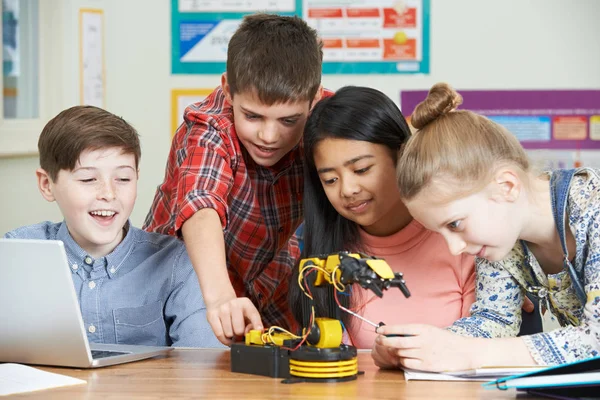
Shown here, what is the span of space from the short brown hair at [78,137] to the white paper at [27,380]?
50cm

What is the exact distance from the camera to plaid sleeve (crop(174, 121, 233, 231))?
158cm

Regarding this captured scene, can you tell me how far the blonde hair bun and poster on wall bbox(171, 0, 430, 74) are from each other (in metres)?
1.48

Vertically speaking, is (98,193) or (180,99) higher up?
(180,99)

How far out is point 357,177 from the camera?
156 centimetres

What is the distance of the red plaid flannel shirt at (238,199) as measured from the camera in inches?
65.1

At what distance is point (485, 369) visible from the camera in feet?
3.83

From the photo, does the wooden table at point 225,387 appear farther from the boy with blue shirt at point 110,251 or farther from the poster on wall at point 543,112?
the poster on wall at point 543,112

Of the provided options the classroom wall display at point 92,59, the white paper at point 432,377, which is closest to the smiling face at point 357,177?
the white paper at point 432,377

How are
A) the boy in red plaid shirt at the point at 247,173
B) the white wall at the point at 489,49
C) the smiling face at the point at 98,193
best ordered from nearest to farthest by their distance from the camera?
the boy in red plaid shirt at the point at 247,173, the smiling face at the point at 98,193, the white wall at the point at 489,49

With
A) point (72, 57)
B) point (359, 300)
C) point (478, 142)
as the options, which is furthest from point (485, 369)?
point (72, 57)

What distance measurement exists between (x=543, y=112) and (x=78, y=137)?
180 cm

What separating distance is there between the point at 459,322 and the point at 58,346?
2.26 feet

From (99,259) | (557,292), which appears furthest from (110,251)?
(557,292)

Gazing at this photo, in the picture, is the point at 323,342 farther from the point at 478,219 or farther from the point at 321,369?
the point at 478,219
